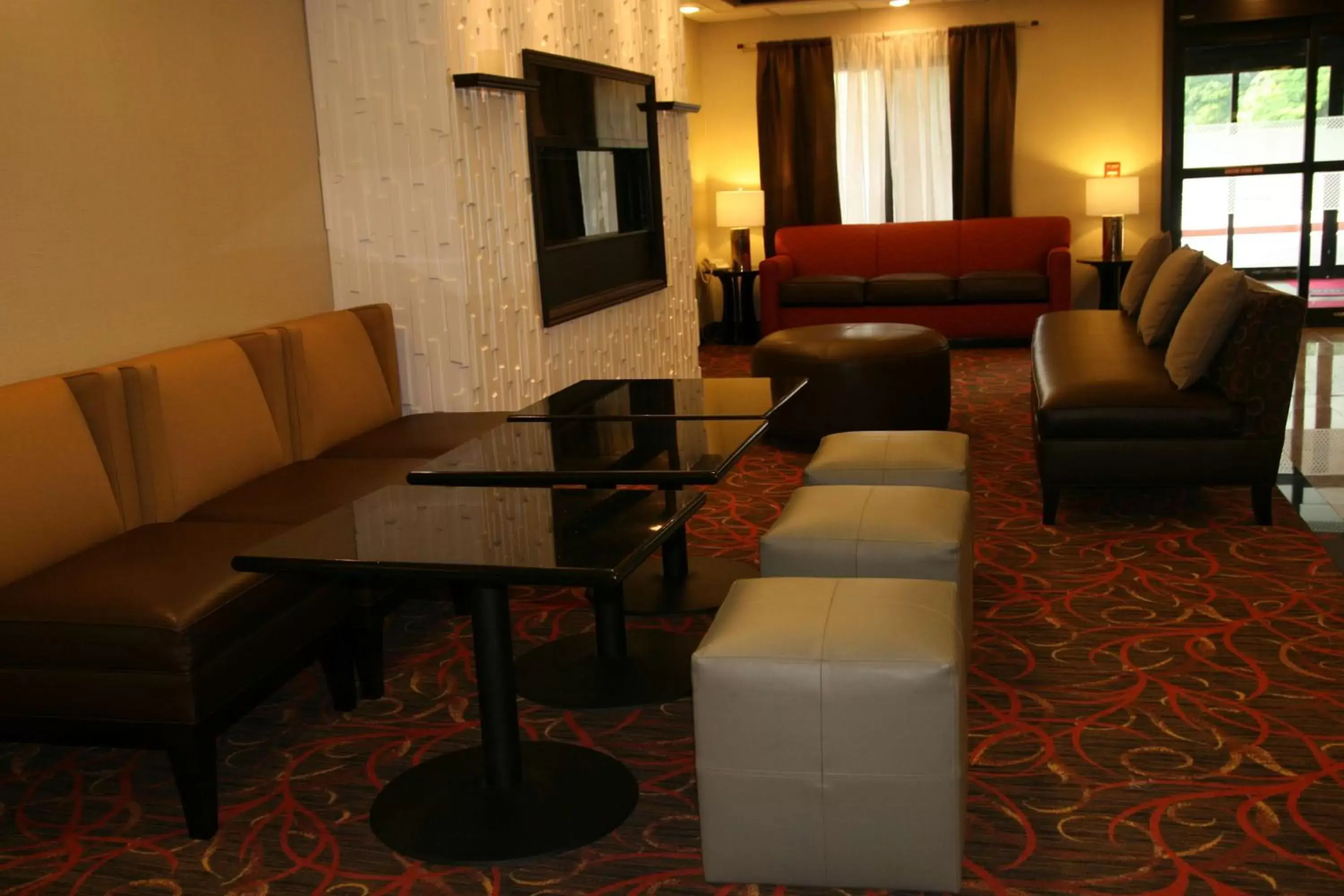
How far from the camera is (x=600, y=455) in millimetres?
3521

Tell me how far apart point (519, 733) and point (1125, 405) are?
2.82 meters

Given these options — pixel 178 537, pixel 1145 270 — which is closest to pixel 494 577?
pixel 178 537

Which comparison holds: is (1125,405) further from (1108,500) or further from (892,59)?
(892,59)

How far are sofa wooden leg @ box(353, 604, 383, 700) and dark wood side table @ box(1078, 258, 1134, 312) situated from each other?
23.9ft

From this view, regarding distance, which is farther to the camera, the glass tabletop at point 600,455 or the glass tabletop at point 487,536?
the glass tabletop at point 600,455

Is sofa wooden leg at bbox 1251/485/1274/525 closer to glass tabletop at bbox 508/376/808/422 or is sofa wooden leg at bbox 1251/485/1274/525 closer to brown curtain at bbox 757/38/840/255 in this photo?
glass tabletop at bbox 508/376/808/422

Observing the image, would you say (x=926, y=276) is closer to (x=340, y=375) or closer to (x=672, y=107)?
(x=672, y=107)

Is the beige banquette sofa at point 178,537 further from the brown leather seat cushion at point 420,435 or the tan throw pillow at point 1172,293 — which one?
the tan throw pillow at point 1172,293

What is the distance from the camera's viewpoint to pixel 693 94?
1074cm

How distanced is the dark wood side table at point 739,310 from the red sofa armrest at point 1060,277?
235 cm

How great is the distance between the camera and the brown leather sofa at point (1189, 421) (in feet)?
15.4

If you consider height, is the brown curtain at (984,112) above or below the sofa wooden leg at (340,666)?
above

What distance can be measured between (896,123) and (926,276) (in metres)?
1.38

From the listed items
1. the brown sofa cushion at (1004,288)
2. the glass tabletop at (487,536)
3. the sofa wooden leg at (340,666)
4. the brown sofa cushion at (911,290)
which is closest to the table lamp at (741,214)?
the brown sofa cushion at (911,290)
